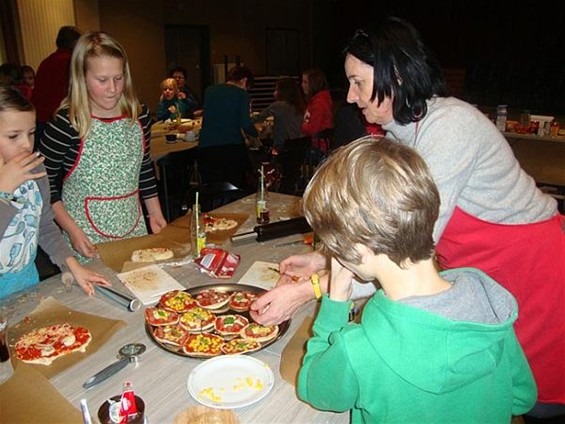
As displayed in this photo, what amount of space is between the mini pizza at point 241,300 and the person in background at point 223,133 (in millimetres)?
3147

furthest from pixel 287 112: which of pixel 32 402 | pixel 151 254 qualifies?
pixel 32 402

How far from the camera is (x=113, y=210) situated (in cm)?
229

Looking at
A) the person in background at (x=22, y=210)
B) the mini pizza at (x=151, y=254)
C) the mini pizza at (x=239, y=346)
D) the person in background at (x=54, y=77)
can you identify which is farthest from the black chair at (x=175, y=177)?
the mini pizza at (x=239, y=346)

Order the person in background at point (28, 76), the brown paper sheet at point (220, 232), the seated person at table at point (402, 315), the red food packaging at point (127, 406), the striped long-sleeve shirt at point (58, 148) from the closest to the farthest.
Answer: the seated person at table at point (402, 315) → the red food packaging at point (127, 406) → the striped long-sleeve shirt at point (58, 148) → the brown paper sheet at point (220, 232) → the person in background at point (28, 76)

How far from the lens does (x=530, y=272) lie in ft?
4.79

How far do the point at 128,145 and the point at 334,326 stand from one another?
5.16 feet

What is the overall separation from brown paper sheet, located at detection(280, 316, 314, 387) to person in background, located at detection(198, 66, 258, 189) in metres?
3.44

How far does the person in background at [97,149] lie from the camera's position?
6.78 ft

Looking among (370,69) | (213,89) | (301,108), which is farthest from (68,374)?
(301,108)

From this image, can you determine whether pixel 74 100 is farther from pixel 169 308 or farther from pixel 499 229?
pixel 499 229

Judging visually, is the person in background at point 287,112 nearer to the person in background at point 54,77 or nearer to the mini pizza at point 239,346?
the person in background at point 54,77

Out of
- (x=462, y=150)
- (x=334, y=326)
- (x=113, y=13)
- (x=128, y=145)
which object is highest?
(x=113, y=13)

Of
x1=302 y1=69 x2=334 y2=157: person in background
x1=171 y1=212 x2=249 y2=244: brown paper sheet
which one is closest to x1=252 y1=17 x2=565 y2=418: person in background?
x1=171 y1=212 x2=249 y2=244: brown paper sheet

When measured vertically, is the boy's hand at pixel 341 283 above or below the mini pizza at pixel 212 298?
above
